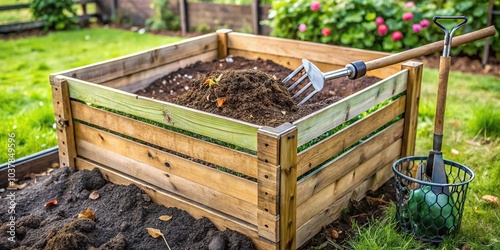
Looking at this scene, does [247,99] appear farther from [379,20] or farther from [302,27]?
[379,20]

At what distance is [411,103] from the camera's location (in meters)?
3.26

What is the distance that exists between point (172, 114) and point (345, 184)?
99 cm

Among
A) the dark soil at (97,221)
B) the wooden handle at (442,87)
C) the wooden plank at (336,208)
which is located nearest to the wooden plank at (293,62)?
the wooden plank at (336,208)

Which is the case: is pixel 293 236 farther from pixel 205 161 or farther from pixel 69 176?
pixel 69 176

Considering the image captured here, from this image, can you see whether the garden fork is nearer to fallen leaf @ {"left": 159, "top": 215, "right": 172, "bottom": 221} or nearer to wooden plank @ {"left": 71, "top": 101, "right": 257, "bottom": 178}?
wooden plank @ {"left": 71, "top": 101, "right": 257, "bottom": 178}

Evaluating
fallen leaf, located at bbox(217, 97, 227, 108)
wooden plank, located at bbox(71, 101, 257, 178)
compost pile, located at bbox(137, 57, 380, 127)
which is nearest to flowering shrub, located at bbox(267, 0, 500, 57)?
compost pile, located at bbox(137, 57, 380, 127)

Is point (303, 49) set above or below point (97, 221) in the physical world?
above

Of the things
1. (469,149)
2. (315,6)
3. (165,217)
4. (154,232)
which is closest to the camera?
(154,232)

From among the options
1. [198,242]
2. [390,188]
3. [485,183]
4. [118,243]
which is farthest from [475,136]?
[118,243]

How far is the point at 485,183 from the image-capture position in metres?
3.22

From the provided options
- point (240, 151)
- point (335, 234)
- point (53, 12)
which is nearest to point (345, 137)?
point (335, 234)

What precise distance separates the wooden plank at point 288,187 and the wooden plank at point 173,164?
0.14m

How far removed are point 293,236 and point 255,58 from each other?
2.03 meters

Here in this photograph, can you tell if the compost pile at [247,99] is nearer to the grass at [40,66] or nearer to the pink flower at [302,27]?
the grass at [40,66]
